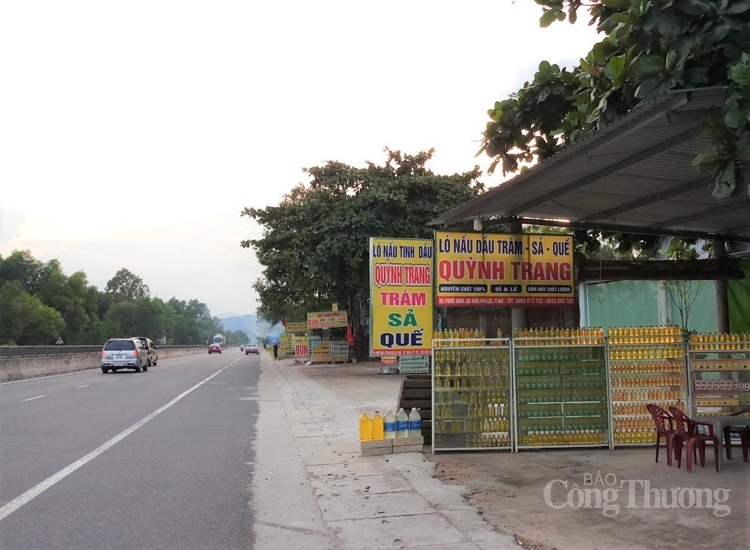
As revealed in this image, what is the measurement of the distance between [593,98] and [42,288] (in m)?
108

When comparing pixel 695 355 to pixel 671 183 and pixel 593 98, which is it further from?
pixel 593 98

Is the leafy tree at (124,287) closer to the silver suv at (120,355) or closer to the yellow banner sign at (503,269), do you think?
the silver suv at (120,355)

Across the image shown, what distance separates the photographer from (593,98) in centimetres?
727

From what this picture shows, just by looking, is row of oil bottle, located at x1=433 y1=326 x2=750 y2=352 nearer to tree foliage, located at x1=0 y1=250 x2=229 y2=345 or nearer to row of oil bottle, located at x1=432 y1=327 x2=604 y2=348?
row of oil bottle, located at x1=432 y1=327 x2=604 y2=348

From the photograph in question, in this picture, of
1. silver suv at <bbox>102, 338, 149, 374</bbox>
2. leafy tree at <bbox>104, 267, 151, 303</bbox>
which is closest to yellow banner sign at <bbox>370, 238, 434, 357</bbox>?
silver suv at <bbox>102, 338, 149, 374</bbox>

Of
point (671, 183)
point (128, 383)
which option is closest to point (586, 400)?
point (671, 183)

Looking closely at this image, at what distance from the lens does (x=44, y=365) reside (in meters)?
32.5

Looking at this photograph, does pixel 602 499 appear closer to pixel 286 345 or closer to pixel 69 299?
pixel 286 345

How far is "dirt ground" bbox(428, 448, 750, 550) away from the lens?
5.55m

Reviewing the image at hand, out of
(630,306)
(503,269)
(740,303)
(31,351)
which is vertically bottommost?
(31,351)

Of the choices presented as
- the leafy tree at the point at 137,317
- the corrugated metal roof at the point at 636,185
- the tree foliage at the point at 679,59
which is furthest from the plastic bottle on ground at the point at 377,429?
the leafy tree at the point at 137,317

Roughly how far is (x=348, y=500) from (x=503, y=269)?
476cm

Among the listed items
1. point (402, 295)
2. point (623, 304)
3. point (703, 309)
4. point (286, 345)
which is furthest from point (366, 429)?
point (286, 345)

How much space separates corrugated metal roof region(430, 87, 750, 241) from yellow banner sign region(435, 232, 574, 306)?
377mm
